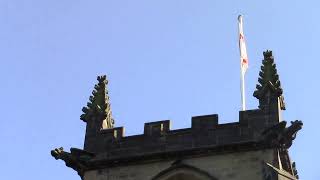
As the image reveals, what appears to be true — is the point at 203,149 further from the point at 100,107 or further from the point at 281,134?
the point at 100,107

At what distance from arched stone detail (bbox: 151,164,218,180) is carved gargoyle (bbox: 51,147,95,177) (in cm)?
208

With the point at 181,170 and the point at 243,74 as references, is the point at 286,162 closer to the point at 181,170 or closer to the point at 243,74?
the point at 181,170

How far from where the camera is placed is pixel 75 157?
25.6 meters

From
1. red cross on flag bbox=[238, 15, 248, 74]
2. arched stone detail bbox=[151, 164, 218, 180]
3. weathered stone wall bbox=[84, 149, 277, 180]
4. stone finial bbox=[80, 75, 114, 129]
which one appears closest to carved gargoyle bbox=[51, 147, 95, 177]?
weathered stone wall bbox=[84, 149, 277, 180]

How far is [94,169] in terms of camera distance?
2547cm

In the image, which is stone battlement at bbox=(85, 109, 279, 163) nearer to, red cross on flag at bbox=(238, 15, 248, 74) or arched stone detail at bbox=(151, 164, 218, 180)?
arched stone detail at bbox=(151, 164, 218, 180)

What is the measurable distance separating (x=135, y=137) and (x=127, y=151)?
20.6 inches

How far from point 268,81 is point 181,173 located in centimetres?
365

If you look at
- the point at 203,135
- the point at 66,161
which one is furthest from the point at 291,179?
the point at 66,161

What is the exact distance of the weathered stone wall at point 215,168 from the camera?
24125mm

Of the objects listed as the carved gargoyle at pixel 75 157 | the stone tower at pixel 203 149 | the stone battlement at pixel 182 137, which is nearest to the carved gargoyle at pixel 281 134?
the stone tower at pixel 203 149

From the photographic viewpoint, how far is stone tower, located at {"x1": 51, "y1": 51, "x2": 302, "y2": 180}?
79.7ft

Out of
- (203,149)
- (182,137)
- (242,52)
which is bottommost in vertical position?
(203,149)

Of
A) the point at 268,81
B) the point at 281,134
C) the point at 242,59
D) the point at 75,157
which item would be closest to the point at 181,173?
the point at 281,134
